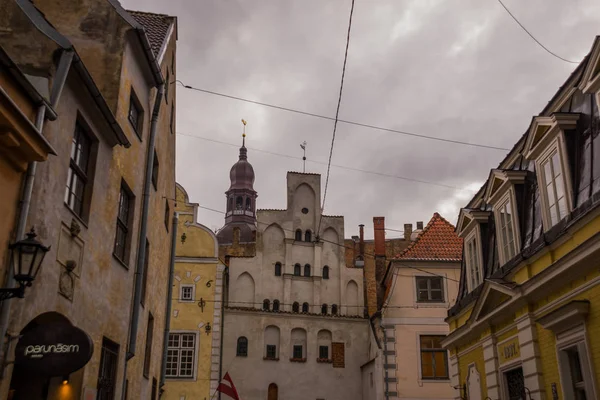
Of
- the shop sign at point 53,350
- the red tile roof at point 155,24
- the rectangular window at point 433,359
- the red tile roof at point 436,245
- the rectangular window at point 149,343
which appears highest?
the red tile roof at point 155,24

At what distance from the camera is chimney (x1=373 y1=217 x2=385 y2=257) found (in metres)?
34.7

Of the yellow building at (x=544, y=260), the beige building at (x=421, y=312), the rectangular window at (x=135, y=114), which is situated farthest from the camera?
the beige building at (x=421, y=312)

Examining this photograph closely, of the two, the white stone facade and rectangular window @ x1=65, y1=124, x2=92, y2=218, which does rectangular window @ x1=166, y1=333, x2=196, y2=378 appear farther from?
rectangular window @ x1=65, y1=124, x2=92, y2=218

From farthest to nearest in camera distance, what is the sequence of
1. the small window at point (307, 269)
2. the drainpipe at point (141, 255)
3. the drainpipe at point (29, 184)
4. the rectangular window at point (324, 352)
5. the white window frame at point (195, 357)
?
the small window at point (307, 269) → the rectangular window at point (324, 352) → the white window frame at point (195, 357) → the drainpipe at point (141, 255) → the drainpipe at point (29, 184)

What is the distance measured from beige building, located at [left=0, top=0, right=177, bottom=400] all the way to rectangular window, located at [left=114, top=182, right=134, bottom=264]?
0.08 feet

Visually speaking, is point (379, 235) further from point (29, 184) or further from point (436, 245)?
point (29, 184)

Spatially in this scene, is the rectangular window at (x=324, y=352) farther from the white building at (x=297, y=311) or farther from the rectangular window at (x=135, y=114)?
the rectangular window at (x=135, y=114)

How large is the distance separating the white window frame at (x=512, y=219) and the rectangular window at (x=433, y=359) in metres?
13.2

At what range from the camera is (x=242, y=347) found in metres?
29.4

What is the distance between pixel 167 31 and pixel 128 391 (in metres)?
9.12

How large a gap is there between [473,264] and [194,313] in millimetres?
14990

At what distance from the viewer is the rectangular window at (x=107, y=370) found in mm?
11078

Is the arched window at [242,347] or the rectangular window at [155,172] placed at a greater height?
the rectangular window at [155,172]

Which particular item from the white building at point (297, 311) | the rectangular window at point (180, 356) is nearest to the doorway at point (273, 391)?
the white building at point (297, 311)
